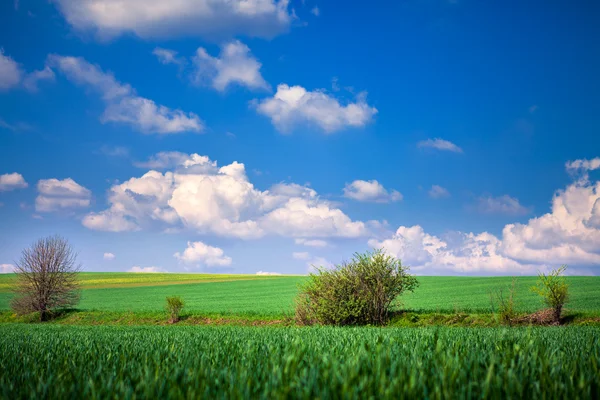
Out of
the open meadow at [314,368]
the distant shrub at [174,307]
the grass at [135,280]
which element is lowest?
the grass at [135,280]

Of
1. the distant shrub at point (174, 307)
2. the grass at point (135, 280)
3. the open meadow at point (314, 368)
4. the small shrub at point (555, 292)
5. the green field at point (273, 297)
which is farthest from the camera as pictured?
the grass at point (135, 280)

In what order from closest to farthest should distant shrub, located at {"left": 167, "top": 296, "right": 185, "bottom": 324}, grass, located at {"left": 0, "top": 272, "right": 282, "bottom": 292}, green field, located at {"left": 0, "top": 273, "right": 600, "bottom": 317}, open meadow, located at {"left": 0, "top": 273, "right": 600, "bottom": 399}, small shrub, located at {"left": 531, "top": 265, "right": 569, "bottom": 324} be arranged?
open meadow, located at {"left": 0, "top": 273, "right": 600, "bottom": 399} → small shrub, located at {"left": 531, "top": 265, "right": 569, "bottom": 324} → distant shrub, located at {"left": 167, "top": 296, "right": 185, "bottom": 324} → green field, located at {"left": 0, "top": 273, "right": 600, "bottom": 317} → grass, located at {"left": 0, "top": 272, "right": 282, "bottom": 292}

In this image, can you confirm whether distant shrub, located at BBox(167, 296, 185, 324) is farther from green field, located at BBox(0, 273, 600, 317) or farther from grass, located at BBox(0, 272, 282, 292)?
grass, located at BBox(0, 272, 282, 292)

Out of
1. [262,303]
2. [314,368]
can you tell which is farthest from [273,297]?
[314,368]

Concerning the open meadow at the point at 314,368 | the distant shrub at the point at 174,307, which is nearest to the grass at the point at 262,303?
the distant shrub at the point at 174,307

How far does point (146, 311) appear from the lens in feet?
151

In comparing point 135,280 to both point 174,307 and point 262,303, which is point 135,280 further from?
point 174,307

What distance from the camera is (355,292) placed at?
1142 inches

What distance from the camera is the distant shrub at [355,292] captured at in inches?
1117

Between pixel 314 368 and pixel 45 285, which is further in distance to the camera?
pixel 45 285

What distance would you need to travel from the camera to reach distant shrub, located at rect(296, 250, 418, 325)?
28.4 meters

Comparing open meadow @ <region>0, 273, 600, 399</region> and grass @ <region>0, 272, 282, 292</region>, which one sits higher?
open meadow @ <region>0, 273, 600, 399</region>

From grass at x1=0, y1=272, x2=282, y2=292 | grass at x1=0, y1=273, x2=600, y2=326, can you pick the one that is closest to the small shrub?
grass at x1=0, y1=273, x2=600, y2=326

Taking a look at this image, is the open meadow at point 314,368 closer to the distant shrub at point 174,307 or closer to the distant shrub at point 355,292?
the distant shrub at point 355,292
